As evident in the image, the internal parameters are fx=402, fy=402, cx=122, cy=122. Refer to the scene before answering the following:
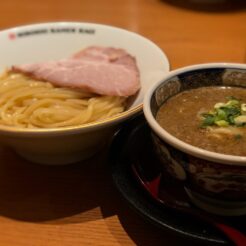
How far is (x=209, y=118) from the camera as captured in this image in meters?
0.87

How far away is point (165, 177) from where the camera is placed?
3.00ft

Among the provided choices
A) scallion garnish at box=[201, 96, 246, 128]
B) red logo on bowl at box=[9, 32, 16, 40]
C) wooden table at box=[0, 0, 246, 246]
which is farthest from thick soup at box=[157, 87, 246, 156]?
red logo on bowl at box=[9, 32, 16, 40]

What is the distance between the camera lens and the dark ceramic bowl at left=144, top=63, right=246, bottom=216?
703mm

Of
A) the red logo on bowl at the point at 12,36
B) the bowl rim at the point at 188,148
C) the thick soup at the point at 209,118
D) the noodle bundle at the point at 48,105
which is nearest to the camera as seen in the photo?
the bowl rim at the point at 188,148

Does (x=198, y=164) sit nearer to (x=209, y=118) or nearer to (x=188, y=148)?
(x=188, y=148)

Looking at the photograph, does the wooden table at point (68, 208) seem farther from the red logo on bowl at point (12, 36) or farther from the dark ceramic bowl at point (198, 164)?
the red logo on bowl at point (12, 36)

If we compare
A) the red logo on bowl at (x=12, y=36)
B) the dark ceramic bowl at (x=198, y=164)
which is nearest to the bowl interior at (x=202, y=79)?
the dark ceramic bowl at (x=198, y=164)

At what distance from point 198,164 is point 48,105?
0.57 m

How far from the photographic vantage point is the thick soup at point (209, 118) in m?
0.81

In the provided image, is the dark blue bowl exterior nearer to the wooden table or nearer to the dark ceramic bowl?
the dark ceramic bowl

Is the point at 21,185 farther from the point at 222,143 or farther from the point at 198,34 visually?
the point at 198,34

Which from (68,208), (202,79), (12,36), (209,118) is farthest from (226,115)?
(12,36)

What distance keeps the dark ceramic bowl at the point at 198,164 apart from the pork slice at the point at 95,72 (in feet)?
0.73

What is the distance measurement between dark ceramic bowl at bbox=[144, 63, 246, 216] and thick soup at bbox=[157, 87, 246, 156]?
0.10 feet
